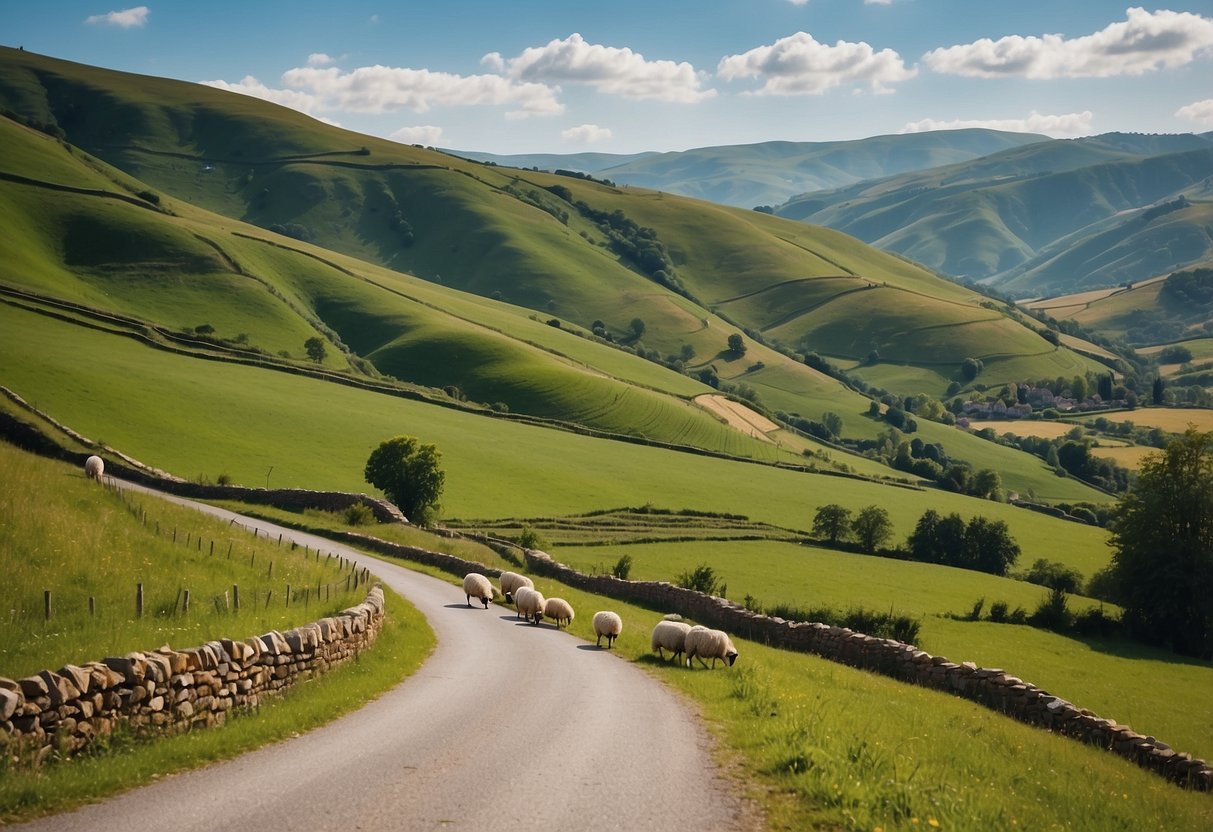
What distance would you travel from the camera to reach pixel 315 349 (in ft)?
449

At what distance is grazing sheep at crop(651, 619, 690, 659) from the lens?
28438 millimetres

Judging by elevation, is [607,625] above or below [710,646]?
below

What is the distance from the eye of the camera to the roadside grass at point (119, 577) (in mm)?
17844

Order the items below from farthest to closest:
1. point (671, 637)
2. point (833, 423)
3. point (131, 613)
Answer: point (833, 423), point (671, 637), point (131, 613)

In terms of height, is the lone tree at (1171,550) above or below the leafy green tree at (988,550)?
above

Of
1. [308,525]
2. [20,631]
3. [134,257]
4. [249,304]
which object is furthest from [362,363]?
[20,631]

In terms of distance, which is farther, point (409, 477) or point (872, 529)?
point (872, 529)

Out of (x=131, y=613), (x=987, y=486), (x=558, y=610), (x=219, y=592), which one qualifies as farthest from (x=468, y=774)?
(x=987, y=486)

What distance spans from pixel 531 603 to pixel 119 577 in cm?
1592

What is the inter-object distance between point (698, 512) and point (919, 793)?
84.3 meters

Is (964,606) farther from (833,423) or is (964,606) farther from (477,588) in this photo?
(833,423)

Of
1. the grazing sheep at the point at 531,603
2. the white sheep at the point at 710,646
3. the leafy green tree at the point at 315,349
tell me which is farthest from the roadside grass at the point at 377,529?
the leafy green tree at the point at 315,349

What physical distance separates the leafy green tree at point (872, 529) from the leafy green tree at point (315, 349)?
3116 inches

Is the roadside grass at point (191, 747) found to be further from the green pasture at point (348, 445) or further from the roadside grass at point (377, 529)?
the green pasture at point (348, 445)
